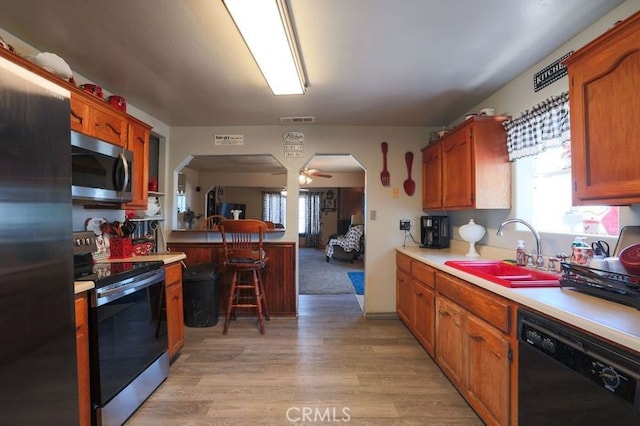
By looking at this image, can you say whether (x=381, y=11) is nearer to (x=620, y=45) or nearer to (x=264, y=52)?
(x=264, y=52)

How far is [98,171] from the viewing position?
1746 millimetres

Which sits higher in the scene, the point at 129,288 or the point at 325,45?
the point at 325,45

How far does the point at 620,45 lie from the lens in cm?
112

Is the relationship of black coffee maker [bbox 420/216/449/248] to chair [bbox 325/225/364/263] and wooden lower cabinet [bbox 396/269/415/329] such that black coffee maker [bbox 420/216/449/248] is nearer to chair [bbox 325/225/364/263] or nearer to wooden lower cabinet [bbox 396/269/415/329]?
wooden lower cabinet [bbox 396/269/415/329]

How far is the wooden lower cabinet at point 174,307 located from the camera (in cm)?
211

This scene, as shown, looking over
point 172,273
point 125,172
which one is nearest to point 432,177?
point 172,273

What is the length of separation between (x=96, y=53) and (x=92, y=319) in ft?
5.36

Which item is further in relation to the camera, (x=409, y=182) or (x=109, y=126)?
(x=409, y=182)

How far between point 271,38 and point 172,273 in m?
1.79

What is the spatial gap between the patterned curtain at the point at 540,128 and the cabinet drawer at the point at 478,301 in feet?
3.31

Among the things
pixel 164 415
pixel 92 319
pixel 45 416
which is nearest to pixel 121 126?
pixel 92 319

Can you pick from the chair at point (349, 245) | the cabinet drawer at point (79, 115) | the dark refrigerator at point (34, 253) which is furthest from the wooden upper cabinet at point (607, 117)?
the chair at point (349, 245)

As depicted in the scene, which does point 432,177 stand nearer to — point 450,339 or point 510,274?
point 510,274

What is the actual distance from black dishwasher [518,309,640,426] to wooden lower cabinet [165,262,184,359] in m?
2.17
